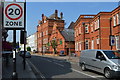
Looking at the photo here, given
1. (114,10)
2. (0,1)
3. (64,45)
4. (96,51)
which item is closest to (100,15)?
(114,10)

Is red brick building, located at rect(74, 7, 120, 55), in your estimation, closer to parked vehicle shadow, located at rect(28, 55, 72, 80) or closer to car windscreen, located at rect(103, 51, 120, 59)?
parked vehicle shadow, located at rect(28, 55, 72, 80)

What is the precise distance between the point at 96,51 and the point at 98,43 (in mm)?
19687

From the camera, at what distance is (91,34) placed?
3603 centimetres

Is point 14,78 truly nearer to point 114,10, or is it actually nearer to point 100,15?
point 114,10

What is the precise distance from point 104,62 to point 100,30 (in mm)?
20196

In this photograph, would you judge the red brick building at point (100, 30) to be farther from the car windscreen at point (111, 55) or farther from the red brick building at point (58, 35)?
the car windscreen at point (111, 55)

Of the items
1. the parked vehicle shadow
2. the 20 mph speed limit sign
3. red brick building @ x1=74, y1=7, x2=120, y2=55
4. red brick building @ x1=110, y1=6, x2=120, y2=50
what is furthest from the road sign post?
red brick building @ x1=110, y1=6, x2=120, y2=50

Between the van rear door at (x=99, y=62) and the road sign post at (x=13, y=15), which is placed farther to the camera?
the van rear door at (x=99, y=62)

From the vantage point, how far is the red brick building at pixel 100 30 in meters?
26.1

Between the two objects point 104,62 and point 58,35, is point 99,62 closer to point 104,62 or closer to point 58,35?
point 104,62

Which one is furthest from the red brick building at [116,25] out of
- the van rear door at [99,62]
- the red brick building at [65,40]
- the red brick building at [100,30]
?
the red brick building at [65,40]

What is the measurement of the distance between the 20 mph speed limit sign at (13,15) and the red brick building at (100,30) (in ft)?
55.6

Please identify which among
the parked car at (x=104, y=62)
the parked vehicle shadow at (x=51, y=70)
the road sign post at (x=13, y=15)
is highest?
the road sign post at (x=13, y=15)

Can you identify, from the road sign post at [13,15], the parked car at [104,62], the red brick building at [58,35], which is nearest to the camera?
the road sign post at [13,15]
